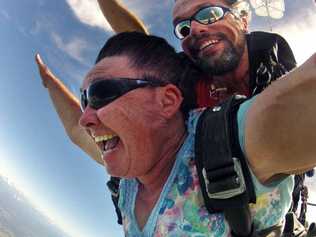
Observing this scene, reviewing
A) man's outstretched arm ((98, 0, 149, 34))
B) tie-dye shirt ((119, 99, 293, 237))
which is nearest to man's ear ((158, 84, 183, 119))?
tie-dye shirt ((119, 99, 293, 237))

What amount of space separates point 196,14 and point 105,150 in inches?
72.5

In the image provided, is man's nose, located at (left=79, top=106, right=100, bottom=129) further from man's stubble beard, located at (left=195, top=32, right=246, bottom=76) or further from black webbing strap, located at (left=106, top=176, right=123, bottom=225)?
man's stubble beard, located at (left=195, top=32, right=246, bottom=76)

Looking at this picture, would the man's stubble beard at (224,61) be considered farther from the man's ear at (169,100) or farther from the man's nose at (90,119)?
the man's nose at (90,119)

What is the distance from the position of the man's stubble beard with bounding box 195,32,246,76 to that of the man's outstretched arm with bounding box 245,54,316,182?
58.7 inches

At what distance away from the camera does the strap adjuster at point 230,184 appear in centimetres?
192

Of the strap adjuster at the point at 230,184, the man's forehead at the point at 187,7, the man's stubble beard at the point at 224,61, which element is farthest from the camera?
the man's forehead at the point at 187,7

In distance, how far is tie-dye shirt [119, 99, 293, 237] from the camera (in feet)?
7.19

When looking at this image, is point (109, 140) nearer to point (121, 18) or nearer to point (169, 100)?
point (169, 100)

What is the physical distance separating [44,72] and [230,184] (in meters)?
3.63

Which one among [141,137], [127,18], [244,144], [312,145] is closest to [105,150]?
[141,137]

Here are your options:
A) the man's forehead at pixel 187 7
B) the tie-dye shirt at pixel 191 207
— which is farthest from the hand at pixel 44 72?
the tie-dye shirt at pixel 191 207

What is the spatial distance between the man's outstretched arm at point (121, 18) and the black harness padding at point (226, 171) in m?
2.59

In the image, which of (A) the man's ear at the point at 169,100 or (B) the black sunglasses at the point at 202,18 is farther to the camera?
(B) the black sunglasses at the point at 202,18

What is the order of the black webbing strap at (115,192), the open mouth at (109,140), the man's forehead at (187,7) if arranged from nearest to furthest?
1. the open mouth at (109,140)
2. the black webbing strap at (115,192)
3. the man's forehead at (187,7)
